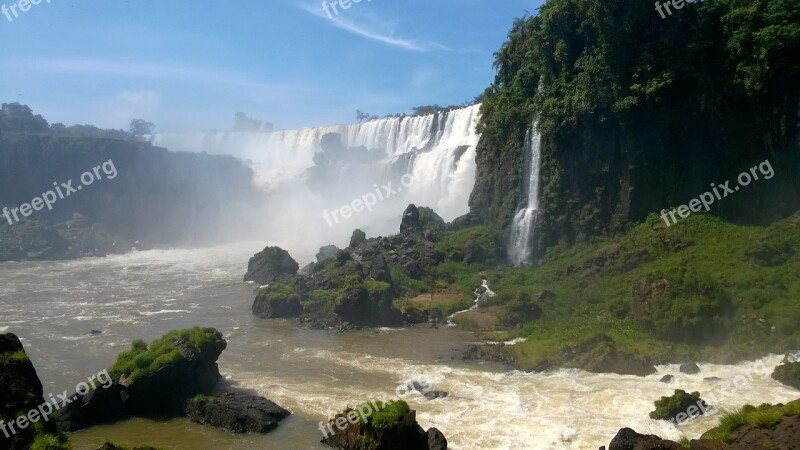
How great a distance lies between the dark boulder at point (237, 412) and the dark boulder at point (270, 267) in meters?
22.3

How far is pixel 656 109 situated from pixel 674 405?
757 inches

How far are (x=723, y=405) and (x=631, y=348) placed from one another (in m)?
4.63

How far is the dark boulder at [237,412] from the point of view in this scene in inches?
647

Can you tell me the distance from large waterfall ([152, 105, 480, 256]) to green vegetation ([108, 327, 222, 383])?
3161cm

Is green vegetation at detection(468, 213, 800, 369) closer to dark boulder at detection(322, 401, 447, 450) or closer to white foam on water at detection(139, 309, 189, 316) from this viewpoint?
dark boulder at detection(322, 401, 447, 450)

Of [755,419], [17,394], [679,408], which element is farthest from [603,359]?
[17,394]

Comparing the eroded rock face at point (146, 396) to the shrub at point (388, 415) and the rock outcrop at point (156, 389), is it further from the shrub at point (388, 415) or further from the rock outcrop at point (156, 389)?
the shrub at point (388, 415)

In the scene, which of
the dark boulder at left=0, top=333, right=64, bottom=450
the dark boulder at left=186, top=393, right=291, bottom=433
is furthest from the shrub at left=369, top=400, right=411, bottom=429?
the dark boulder at left=0, top=333, right=64, bottom=450

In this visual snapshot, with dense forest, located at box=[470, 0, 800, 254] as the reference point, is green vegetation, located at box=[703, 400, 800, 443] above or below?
below

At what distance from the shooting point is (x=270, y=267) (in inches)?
1601

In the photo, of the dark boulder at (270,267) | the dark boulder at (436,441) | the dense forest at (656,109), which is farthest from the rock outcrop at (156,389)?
the dense forest at (656,109)

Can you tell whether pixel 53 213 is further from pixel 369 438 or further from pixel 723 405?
pixel 723 405

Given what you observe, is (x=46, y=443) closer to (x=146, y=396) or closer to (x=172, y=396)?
(x=146, y=396)

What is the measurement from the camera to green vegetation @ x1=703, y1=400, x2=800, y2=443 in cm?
948
